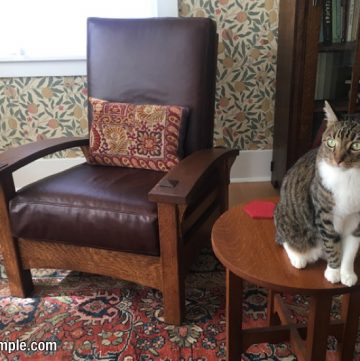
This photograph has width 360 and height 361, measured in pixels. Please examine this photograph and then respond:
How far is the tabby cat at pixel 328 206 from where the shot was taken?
802 millimetres

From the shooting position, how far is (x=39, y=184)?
4.78ft

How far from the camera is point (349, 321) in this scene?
3.46 feet

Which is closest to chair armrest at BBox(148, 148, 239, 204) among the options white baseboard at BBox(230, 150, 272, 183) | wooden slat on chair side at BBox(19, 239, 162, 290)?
wooden slat on chair side at BBox(19, 239, 162, 290)

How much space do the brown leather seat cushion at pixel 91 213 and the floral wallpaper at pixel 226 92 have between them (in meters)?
0.95

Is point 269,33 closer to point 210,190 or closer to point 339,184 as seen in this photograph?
point 210,190

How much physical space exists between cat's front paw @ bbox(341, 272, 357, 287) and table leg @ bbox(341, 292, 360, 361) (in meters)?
0.18

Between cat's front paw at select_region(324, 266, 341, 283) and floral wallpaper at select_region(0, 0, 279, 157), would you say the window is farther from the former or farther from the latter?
cat's front paw at select_region(324, 266, 341, 283)

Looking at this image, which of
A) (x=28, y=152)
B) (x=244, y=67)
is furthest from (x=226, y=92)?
(x=28, y=152)

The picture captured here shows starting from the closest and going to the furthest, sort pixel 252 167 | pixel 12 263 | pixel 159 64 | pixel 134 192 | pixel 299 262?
pixel 299 262 < pixel 134 192 < pixel 12 263 < pixel 159 64 < pixel 252 167

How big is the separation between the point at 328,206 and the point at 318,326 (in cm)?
29

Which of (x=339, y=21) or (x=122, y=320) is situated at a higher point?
(x=339, y=21)

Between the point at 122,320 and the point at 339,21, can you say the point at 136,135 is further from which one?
the point at 339,21

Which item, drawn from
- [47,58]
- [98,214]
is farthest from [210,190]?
[47,58]

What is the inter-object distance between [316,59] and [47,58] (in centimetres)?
138
